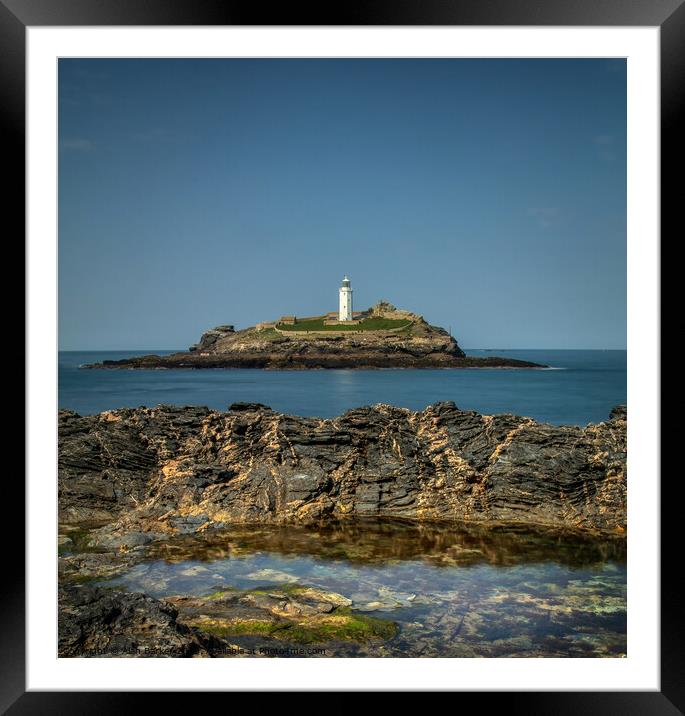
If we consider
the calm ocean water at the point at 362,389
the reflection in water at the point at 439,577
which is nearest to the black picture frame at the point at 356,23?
the reflection in water at the point at 439,577

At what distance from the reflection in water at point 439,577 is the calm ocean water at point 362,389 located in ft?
29.1

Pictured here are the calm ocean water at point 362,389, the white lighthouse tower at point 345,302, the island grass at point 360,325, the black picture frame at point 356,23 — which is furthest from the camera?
the island grass at point 360,325

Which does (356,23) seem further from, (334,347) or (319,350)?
(334,347)

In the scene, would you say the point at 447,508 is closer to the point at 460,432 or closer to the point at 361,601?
the point at 460,432

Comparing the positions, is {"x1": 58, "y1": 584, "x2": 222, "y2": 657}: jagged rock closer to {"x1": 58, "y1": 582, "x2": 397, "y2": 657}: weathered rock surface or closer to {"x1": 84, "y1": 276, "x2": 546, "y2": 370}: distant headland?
{"x1": 58, "y1": 582, "x2": 397, "y2": 657}: weathered rock surface

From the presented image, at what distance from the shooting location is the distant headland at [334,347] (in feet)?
82.2

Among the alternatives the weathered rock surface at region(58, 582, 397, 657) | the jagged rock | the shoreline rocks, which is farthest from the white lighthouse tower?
the jagged rock

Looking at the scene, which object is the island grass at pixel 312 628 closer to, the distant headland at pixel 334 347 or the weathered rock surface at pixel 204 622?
the weathered rock surface at pixel 204 622

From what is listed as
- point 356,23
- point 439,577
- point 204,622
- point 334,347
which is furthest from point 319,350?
point 356,23

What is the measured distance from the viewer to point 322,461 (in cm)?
540

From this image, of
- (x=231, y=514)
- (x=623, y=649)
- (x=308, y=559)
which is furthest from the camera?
(x=231, y=514)

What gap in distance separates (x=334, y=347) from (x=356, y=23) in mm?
25124
